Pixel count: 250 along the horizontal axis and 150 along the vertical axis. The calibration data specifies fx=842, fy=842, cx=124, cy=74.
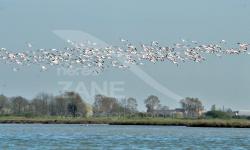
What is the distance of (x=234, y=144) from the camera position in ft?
201

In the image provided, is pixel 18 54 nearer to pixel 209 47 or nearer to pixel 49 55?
pixel 49 55

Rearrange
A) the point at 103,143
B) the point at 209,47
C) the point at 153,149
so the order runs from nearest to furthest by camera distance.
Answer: the point at 209,47 < the point at 153,149 < the point at 103,143

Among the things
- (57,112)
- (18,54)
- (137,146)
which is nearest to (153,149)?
(137,146)

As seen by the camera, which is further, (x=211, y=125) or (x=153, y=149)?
(x=211, y=125)

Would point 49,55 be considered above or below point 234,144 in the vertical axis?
above

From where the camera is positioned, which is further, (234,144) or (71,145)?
Result: (234,144)

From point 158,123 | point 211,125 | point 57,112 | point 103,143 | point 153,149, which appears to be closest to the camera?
point 153,149

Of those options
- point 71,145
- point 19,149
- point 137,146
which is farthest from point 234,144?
point 19,149

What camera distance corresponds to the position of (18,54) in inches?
2078

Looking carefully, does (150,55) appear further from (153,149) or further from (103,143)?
(103,143)

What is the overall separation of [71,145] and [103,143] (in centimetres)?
369

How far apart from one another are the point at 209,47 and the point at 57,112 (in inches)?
5485

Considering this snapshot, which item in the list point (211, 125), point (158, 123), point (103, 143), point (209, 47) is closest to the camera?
point (209, 47)

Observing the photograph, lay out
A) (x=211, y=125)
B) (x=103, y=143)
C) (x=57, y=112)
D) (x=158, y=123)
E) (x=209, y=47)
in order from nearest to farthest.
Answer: (x=209, y=47), (x=103, y=143), (x=211, y=125), (x=158, y=123), (x=57, y=112)
